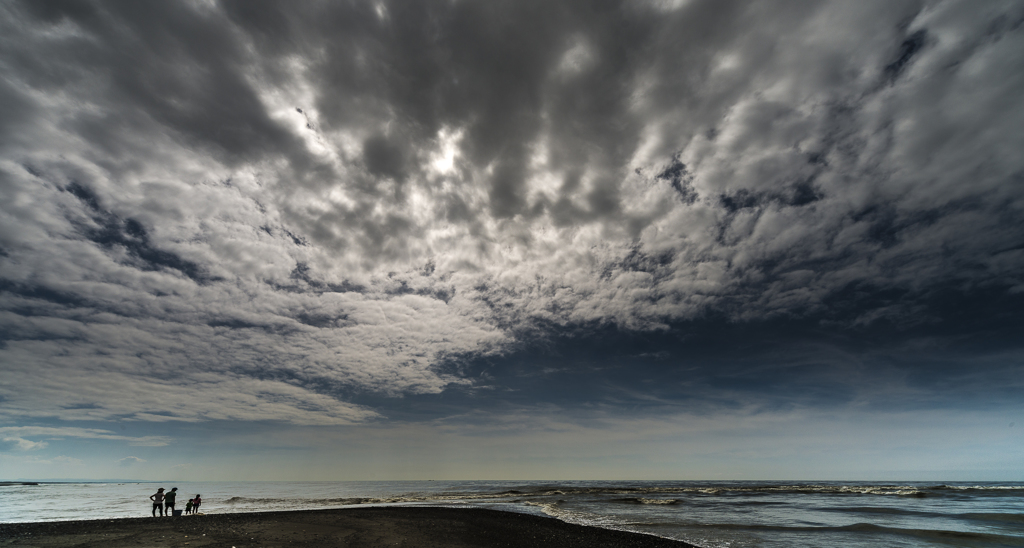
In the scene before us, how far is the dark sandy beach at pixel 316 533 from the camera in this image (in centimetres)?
1658

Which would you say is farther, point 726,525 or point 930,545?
point 726,525

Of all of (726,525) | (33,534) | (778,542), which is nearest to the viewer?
(33,534)

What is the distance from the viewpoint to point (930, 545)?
741 inches

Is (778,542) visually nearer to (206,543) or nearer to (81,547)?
(206,543)

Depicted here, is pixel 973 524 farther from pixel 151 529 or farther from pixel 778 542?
pixel 151 529

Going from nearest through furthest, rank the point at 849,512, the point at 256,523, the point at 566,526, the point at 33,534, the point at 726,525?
the point at 33,534
the point at 256,523
the point at 566,526
the point at 726,525
the point at 849,512

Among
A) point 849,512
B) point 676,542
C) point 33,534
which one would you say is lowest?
point 849,512

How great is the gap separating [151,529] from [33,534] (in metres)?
4.50

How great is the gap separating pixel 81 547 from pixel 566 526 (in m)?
22.5

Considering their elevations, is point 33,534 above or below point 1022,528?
above

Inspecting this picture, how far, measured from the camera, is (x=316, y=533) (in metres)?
19.1

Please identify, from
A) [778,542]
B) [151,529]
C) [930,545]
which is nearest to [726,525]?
[778,542]

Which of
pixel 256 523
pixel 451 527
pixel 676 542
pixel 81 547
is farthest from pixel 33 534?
Result: pixel 676 542

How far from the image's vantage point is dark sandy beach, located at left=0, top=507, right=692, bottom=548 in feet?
54.4
